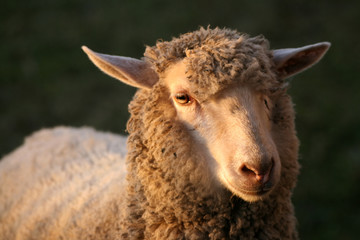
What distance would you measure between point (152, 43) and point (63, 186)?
212 inches

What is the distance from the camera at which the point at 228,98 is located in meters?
2.43

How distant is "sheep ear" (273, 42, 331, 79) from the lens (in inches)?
110

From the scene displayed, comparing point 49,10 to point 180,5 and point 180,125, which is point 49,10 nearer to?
point 180,5

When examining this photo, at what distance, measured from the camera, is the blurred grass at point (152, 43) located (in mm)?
6145

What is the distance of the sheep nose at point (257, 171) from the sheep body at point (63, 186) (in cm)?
92

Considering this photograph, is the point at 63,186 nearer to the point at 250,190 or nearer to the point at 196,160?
the point at 196,160

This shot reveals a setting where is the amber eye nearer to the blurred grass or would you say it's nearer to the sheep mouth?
the sheep mouth

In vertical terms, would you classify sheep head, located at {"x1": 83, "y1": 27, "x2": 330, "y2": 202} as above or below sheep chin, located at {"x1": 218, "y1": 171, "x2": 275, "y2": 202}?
above

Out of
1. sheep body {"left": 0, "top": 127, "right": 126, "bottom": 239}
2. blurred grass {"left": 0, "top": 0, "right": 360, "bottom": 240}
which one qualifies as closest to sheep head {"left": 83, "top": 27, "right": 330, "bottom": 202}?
sheep body {"left": 0, "top": 127, "right": 126, "bottom": 239}

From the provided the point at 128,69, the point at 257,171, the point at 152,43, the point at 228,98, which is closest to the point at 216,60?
the point at 228,98

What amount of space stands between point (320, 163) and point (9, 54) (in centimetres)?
621

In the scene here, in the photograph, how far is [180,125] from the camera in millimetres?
2535

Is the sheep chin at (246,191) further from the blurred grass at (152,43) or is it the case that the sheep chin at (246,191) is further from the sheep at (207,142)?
the blurred grass at (152,43)

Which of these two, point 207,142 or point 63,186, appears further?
point 63,186
